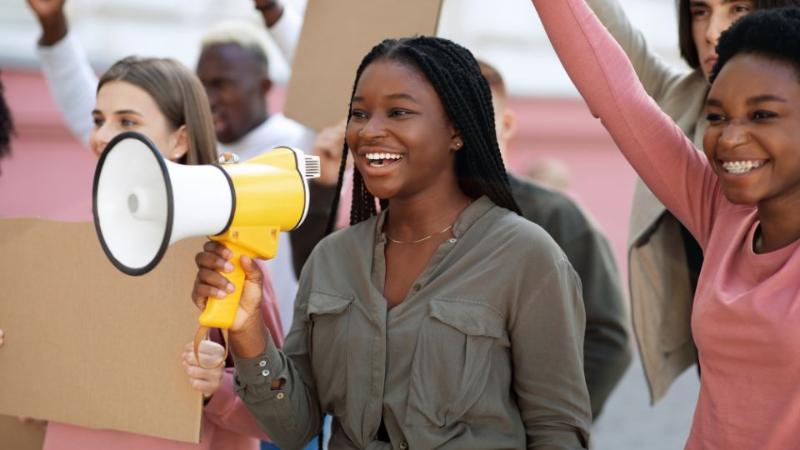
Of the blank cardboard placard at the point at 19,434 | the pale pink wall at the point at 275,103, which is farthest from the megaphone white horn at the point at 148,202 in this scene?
the pale pink wall at the point at 275,103

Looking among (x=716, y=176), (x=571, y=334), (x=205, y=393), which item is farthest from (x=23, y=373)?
(x=716, y=176)

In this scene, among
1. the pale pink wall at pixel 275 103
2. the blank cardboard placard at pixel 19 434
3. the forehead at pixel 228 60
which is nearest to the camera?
the blank cardboard placard at pixel 19 434

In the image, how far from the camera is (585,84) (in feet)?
7.61

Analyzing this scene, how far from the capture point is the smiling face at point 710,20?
2789 mm

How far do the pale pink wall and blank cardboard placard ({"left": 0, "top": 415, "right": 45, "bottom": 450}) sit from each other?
2.49m

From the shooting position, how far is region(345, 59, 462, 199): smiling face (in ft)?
7.56

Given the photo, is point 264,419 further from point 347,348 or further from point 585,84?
point 585,84

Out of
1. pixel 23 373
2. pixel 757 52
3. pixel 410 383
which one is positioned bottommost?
pixel 23 373

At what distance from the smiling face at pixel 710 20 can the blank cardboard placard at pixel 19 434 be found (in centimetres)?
185

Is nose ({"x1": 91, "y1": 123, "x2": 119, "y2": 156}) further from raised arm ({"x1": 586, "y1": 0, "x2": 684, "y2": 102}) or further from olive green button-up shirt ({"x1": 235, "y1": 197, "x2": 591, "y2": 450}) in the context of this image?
raised arm ({"x1": 586, "y1": 0, "x2": 684, "y2": 102})

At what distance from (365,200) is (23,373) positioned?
2.90ft

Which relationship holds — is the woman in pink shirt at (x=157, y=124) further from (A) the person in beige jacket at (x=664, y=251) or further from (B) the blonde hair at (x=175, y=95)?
(A) the person in beige jacket at (x=664, y=251)

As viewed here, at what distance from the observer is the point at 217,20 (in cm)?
731

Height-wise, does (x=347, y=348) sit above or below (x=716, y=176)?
below
